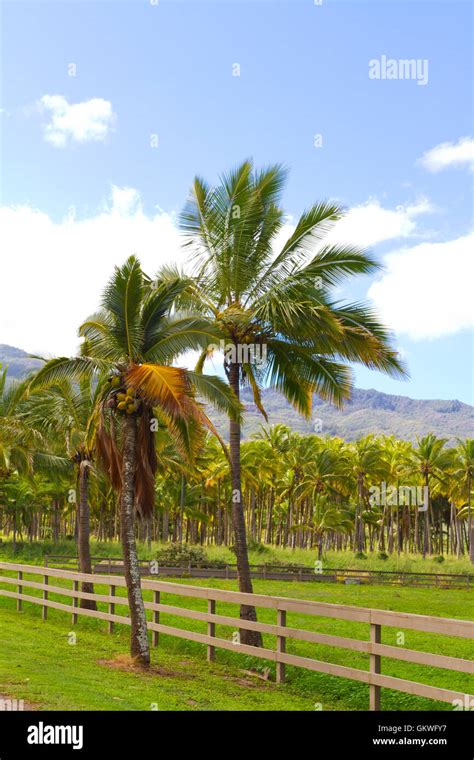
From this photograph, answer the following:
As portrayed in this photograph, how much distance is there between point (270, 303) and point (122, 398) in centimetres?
501

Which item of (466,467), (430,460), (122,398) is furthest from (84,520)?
(466,467)

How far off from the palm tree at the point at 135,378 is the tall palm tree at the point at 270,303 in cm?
279

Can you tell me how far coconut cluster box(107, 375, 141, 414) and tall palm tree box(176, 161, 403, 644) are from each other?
3.78 metres

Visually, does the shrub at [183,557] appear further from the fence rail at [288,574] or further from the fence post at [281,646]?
the fence post at [281,646]

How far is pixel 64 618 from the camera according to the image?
21938 mm

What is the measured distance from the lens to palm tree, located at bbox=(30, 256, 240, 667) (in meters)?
15.3

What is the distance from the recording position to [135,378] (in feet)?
48.3

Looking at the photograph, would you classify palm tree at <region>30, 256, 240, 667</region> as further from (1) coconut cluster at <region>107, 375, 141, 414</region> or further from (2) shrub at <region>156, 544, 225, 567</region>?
(2) shrub at <region>156, 544, 225, 567</region>

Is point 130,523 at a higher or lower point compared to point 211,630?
higher

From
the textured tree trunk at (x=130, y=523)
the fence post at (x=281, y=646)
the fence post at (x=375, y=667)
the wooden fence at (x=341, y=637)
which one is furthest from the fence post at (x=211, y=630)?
the fence post at (x=375, y=667)

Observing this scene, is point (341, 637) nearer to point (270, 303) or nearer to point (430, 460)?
point (270, 303)

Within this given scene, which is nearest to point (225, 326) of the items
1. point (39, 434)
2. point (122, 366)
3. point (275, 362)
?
point (275, 362)

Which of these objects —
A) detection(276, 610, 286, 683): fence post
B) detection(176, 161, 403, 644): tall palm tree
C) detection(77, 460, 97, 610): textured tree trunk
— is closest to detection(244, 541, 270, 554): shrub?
detection(77, 460, 97, 610): textured tree trunk

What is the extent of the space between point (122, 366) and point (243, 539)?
5.68 metres
